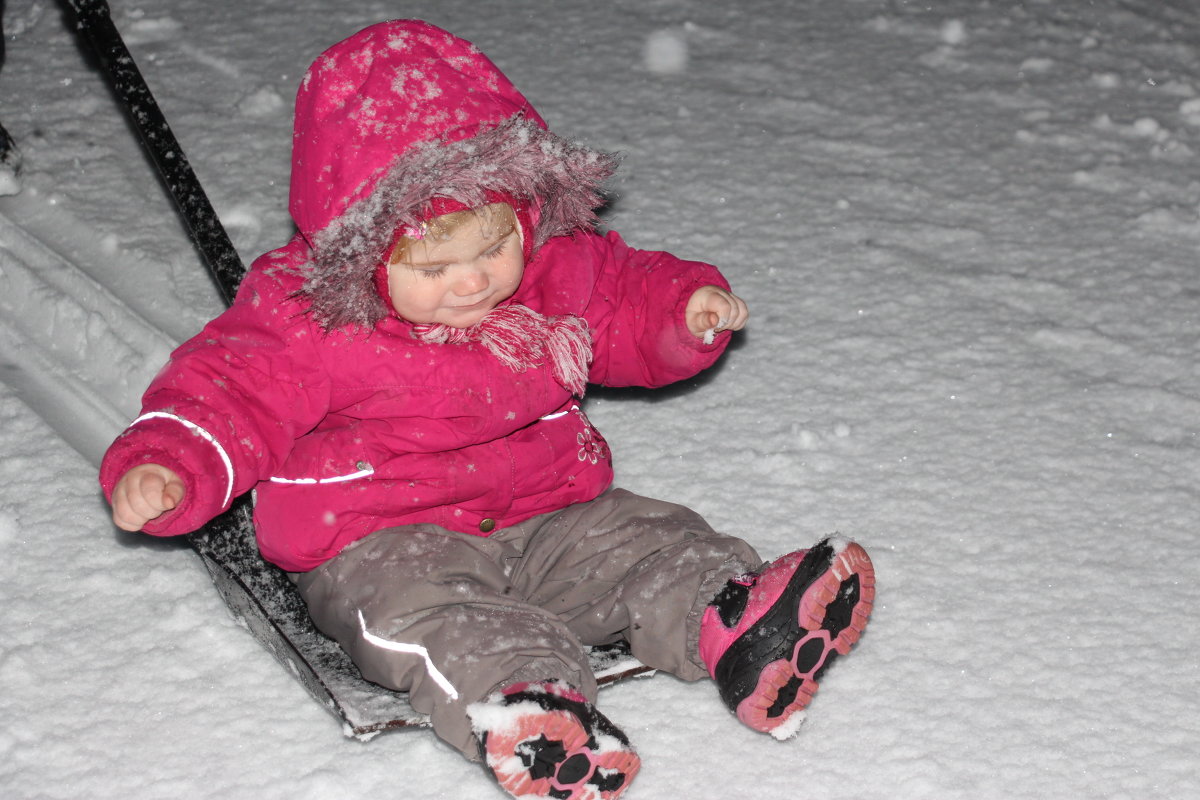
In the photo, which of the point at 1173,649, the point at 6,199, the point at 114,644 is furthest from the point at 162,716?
the point at 6,199

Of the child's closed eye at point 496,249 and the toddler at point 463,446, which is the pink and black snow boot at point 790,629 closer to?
the toddler at point 463,446

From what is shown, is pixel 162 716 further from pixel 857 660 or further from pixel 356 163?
pixel 857 660

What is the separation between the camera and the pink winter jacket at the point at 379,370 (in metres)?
1.29

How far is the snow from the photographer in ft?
4.61

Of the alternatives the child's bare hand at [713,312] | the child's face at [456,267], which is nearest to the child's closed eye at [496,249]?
the child's face at [456,267]

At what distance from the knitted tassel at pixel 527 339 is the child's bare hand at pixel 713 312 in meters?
0.13

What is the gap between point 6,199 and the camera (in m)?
2.34

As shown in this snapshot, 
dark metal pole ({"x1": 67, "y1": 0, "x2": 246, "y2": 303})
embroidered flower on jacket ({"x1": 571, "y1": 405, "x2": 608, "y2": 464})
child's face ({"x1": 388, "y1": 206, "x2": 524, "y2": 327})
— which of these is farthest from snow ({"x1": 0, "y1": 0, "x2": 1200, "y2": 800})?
child's face ({"x1": 388, "y1": 206, "x2": 524, "y2": 327})

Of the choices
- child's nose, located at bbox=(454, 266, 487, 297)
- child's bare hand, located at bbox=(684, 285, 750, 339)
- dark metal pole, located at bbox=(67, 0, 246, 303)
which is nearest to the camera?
child's nose, located at bbox=(454, 266, 487, 297)

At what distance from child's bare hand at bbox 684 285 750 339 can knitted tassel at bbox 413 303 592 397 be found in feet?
0.42

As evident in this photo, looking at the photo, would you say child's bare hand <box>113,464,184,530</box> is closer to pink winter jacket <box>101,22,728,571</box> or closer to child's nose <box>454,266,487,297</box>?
pink winter jacket <box>101,22,728,571</box>

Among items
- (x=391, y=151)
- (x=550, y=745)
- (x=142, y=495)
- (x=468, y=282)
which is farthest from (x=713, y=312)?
(x=142, y=495)

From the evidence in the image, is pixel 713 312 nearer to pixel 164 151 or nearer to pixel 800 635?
pixel 800 635

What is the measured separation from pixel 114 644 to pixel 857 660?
0.84 meters
